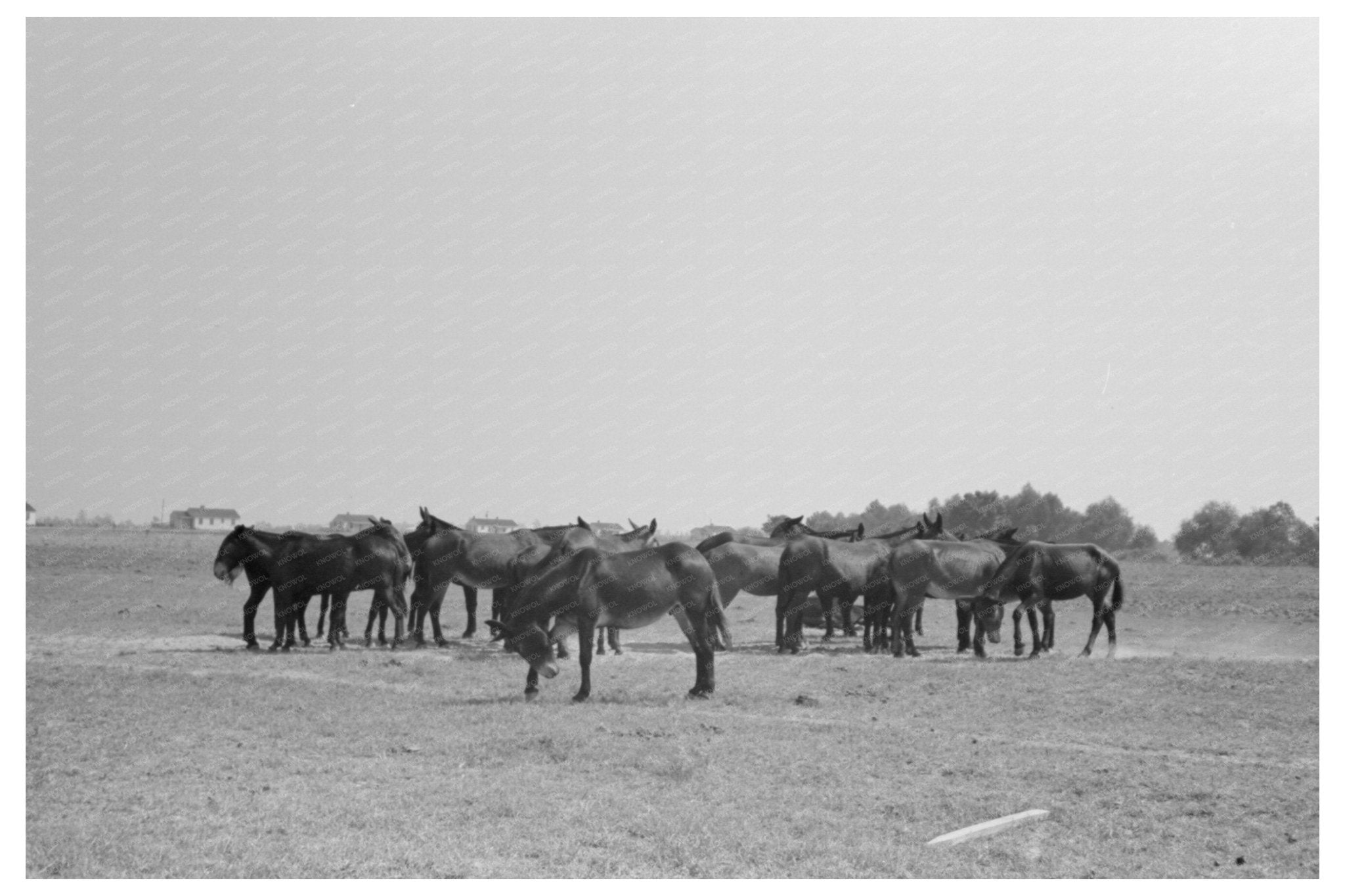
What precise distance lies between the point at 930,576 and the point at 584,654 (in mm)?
9650

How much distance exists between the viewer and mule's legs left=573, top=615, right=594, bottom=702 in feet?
56.1

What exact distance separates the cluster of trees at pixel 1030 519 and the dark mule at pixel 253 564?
45545 mm

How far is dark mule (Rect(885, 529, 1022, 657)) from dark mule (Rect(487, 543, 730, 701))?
24.5 feet

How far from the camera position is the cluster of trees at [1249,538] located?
6212 centimetres

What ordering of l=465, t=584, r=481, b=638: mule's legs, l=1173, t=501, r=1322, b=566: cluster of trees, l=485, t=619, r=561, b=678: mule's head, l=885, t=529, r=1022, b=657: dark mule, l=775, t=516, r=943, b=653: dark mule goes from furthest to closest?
1. l=1173, t=501, r=1322, b=566: cluster of trees
2. l=465, t=584, r=481, b=638: mule's legs
3. l=775, t=516, r=943, b=653: dark mule
4. l=885, t=529, r=1022, b=657: dark mule
5. l=485, t=619, r=561, b=678: mule's head

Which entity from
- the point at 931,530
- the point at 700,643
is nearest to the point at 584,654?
the point at 700,643

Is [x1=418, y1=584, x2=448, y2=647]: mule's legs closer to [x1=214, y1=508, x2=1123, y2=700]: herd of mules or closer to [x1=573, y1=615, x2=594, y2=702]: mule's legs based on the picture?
[x1=214, y1=508, x2=1123, y2=700]: herd of mules

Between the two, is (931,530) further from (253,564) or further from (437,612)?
(253,564)

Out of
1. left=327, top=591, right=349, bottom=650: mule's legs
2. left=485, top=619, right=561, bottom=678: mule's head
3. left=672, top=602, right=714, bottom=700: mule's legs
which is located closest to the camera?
left=485, top=619, right=561, bottom=678: mule's head

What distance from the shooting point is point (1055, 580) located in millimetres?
23609

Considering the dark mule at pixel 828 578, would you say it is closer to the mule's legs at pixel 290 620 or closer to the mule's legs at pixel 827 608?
the mule's legs at pixel 827 608

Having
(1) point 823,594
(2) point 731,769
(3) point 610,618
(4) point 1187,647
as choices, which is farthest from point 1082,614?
(2) point 731,769

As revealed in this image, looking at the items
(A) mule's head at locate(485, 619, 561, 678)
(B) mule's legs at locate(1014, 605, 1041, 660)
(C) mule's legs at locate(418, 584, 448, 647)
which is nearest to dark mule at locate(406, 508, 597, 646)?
(C) mule's legs at locate(418, 584, 448, 647)

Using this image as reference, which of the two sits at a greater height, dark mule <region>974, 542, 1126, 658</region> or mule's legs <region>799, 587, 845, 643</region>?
dark mule <region>974, 542, 1126, 658</region>
